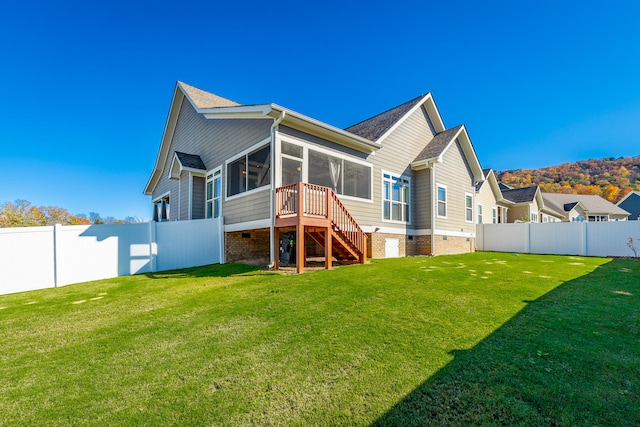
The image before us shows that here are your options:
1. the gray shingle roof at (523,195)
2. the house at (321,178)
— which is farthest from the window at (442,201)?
the gray shingle roof at (523,195)

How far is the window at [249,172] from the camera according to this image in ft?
31.2

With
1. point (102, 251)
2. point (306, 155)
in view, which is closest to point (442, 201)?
point (306, 155)

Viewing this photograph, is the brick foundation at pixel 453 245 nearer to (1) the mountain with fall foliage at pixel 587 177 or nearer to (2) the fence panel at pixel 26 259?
(2) the fence panel at pixel 26 259

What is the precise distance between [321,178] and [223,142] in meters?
4.79

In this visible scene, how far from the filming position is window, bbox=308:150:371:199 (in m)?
9.88

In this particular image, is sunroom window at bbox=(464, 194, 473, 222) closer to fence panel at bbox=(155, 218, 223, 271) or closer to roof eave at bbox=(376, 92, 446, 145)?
roof eave at bbox=(376, 92, 446, 145)

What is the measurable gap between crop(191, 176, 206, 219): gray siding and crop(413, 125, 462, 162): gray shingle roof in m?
10.3

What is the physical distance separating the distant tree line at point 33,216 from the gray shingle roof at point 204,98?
1347 centimetres

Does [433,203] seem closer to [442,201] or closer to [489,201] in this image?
[442,201]

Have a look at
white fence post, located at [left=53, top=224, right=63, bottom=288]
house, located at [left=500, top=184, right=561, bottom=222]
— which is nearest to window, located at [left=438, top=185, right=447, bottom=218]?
white fence post, located at [left=53, top=224, right=63, bottom=288]

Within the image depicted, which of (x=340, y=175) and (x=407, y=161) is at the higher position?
(x=407, y=161)

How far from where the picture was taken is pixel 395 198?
42.0 ft

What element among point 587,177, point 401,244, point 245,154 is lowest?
point 401,244

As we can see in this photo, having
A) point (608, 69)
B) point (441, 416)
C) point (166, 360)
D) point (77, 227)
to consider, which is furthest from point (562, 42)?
point (77, 227)
